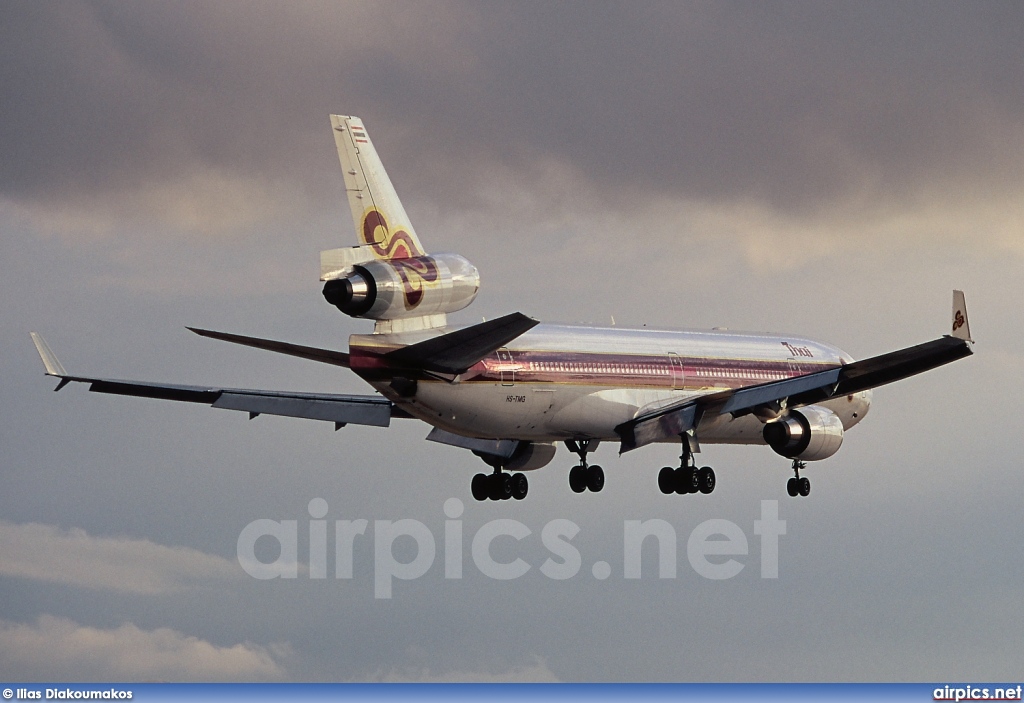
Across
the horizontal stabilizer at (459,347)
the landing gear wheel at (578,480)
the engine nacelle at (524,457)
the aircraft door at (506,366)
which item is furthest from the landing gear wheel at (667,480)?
the horizontal stabilizer at (459,347)

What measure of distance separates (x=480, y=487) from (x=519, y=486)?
1426 mm

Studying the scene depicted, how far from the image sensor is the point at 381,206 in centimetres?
4425

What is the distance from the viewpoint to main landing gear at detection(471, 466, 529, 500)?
56281 mm

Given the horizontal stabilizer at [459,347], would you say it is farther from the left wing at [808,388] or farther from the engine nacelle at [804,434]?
the engine nacelle at [804,434]

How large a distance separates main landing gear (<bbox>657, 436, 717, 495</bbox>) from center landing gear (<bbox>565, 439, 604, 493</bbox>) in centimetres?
248

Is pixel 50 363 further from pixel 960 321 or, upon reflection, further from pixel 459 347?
pixel 960 321

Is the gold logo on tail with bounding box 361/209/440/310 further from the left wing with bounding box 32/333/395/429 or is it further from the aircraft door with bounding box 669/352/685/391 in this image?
the aircraft door with bounding box 669/352/685/391

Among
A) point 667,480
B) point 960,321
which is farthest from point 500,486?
point 960,321

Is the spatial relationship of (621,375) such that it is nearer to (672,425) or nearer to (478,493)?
(672,425)

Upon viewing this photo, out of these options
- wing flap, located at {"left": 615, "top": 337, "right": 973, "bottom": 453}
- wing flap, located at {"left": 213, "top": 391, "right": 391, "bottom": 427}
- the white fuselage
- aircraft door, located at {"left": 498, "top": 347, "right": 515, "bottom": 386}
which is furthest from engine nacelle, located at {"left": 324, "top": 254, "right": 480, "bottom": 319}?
wing flap, located at {"left": 615, "top": 337, "right": 973, "bottom": 453}

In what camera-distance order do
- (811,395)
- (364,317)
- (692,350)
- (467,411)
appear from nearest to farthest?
(364,317) → (467,411) → (811,395) → (692,350)

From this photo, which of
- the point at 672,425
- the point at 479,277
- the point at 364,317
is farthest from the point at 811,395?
the point at 364,317

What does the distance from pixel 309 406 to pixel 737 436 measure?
1662 centimetres

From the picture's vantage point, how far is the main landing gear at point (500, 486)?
56.3m
